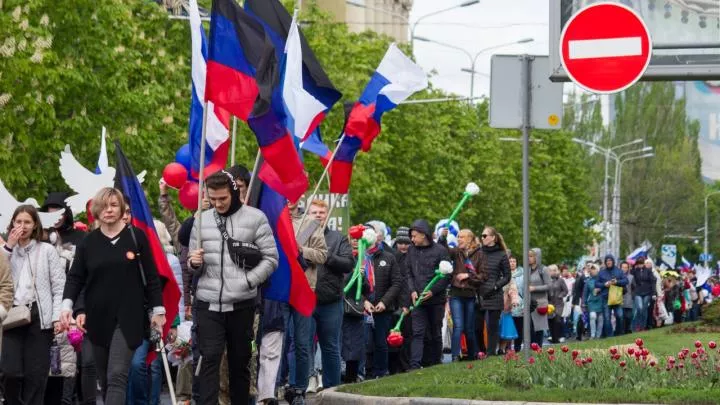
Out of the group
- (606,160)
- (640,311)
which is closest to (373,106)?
(640,311)

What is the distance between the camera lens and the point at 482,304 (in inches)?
924

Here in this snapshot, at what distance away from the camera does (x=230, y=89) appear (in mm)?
13477

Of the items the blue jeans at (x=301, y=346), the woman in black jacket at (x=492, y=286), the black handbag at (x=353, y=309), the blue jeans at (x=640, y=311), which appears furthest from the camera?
the blue jeans at (x=640, y=311)

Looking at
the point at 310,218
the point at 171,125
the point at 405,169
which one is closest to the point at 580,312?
the point at 171,125

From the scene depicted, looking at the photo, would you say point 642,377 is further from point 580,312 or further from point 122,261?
point 580,312

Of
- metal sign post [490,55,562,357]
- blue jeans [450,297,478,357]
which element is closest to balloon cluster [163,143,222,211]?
metal sign post [490,55,562,357]

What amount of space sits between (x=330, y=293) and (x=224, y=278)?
4.40 metres

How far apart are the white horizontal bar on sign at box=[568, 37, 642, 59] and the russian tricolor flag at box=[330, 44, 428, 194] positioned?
357 cm

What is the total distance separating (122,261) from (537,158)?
72310mm

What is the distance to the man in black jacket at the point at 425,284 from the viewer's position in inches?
832

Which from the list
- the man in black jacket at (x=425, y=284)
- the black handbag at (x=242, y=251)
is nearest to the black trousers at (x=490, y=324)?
the man in black jacket at (x=425, y=284)

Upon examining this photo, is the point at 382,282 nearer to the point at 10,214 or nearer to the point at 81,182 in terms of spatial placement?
the point at 81,182

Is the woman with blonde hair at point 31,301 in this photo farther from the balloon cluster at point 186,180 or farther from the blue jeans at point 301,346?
the blue jeans at point 301,346

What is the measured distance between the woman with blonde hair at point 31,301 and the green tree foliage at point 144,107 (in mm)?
12795
